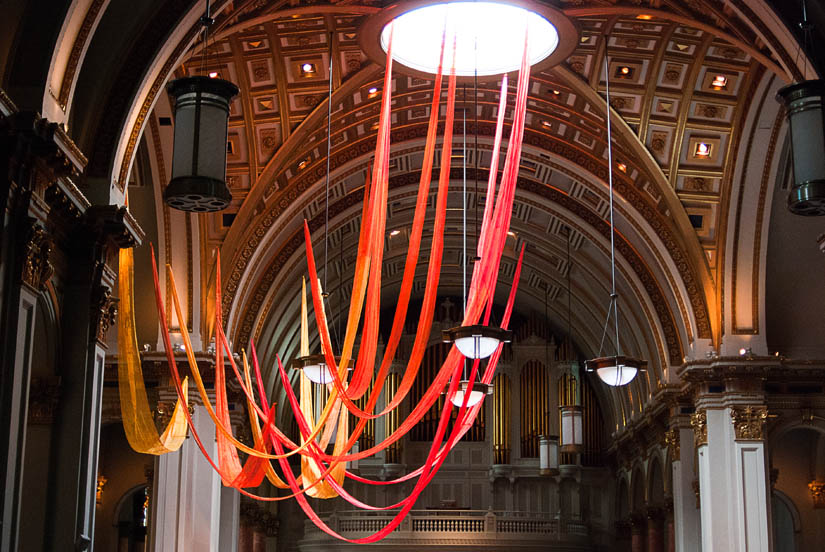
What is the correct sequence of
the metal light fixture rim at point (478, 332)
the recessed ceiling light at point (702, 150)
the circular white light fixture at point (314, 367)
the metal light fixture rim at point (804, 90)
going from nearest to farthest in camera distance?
the metal light fixture rim at point (804, 90), the metal light fixture rim at point (478, 332), the circular white light fixture at point (314, 367), the recessed ceiling light at point (702, 150)

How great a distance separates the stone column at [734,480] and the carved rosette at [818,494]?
134 inches

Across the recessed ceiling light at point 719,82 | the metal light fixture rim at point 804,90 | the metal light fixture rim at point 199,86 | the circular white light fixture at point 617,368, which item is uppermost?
the recessed ceiling light at point 719,82

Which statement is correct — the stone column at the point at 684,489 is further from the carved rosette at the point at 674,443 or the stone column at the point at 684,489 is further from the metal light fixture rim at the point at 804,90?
the metal light fixture rim at the point at 804,90

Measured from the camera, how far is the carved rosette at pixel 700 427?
786 inches

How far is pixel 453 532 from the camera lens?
28.3 meters

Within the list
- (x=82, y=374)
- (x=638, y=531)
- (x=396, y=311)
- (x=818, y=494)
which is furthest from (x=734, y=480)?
(x=82, y=374)

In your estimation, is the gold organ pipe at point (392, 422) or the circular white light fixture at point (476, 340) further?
the gold organ pipe at point (392, 422)

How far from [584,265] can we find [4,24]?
54.8ft

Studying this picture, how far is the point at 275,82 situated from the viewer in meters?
17.9

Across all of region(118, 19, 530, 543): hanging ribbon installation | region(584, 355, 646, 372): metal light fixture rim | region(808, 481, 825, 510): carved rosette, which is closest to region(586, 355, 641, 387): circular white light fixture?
region(584, 355, 646, 372): metal light fixture rim

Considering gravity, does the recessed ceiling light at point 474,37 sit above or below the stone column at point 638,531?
above

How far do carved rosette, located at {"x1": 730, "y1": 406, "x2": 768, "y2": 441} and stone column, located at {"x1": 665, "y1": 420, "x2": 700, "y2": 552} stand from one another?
7.11ft

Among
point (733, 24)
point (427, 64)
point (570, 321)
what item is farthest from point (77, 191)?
point (570, 321)

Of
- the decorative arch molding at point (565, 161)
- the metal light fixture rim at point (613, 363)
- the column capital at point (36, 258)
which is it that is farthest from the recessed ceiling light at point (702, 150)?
the column capital at point (36, 258)
